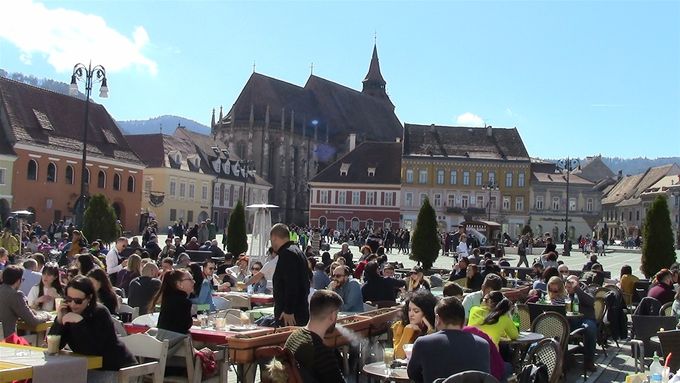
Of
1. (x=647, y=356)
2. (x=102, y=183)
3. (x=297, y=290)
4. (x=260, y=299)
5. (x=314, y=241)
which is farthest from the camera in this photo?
(x=102, y=183)

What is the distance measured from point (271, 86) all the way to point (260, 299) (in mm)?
83269

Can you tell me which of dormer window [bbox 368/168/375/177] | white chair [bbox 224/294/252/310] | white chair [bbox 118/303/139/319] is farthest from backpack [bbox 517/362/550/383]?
dormer window [bbox 368/168/375/177]

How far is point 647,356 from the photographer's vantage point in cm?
1045

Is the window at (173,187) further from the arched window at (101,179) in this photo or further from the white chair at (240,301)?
the white chair at (240,301)

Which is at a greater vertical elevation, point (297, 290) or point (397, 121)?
point (397, 121)

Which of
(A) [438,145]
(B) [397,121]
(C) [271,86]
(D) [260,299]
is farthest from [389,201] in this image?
(D) [260,299]

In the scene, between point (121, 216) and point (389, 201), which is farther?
point (389, 201)

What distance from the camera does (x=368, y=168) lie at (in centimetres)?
7606

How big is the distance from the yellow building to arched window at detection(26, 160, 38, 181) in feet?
116

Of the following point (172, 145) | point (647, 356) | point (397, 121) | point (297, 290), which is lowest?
point (647, 356)

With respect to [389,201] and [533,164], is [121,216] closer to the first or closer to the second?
[389,201]

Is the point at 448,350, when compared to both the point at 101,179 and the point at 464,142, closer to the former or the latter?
the point at 101,179

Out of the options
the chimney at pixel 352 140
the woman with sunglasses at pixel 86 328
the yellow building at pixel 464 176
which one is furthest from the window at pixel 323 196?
the woman with sunglasses at pixel 86 328

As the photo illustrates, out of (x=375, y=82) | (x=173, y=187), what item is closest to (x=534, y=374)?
(x=173, y=187)
